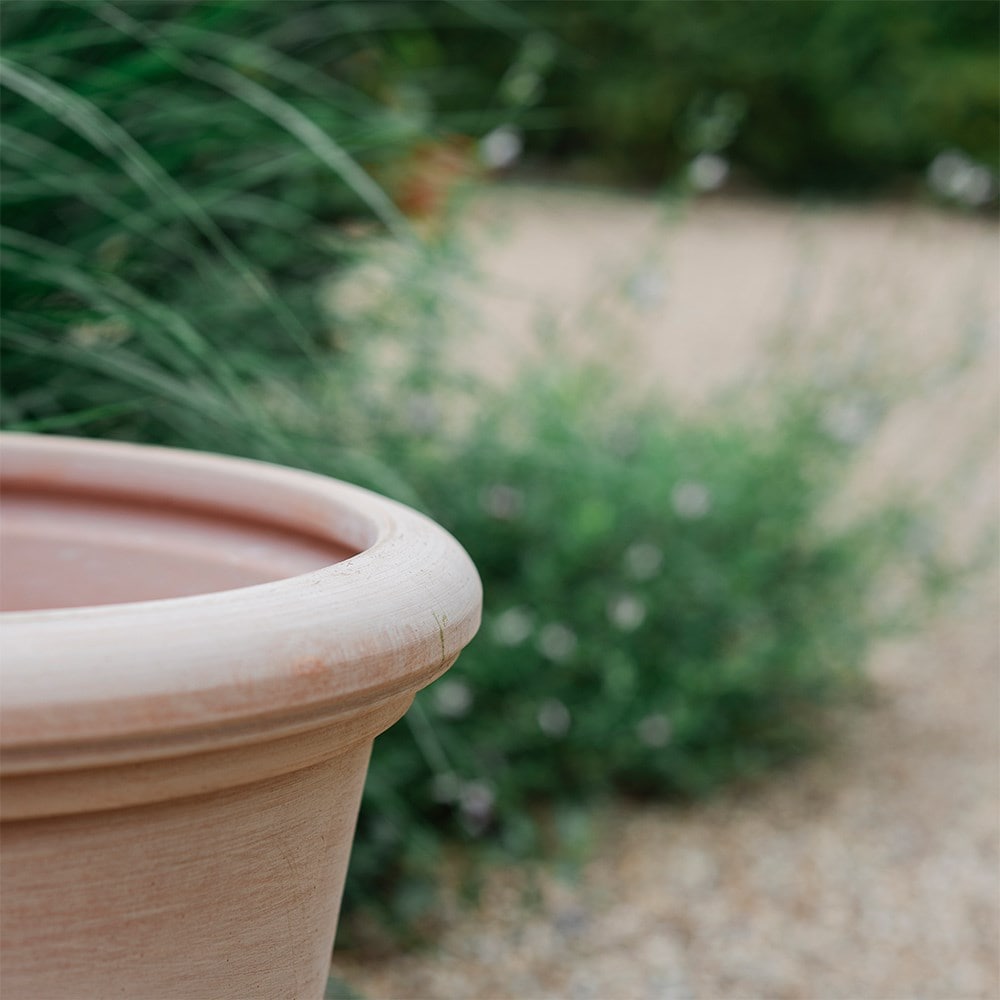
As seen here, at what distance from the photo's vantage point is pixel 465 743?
204 cm

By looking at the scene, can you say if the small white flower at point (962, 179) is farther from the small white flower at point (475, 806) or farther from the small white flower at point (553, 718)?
the small white flower at point (475, 806)

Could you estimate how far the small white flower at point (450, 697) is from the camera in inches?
74.3

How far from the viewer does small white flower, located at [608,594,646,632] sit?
201 centimetres

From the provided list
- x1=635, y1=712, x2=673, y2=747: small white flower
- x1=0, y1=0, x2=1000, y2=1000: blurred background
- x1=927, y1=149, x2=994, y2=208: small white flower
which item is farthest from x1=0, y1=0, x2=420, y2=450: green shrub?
x1=927, y1=149, x2=994, y2=208: small white flower

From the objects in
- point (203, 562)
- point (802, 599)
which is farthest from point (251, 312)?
point (802, 599)

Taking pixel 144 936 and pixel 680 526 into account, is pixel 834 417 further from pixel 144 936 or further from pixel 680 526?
pixel 144 936

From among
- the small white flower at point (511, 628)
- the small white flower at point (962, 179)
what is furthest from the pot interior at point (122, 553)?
the small white flower at point (962, 179)

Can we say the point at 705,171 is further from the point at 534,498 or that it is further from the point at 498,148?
the point at 534,498

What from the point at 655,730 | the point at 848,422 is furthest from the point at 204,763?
the point at 848,422

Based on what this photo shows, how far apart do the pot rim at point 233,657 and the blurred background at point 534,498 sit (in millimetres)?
516

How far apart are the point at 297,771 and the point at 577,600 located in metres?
1.46

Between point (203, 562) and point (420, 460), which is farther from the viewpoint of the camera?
point (420, 460)

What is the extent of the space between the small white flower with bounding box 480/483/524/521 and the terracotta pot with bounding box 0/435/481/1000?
1188 millimetres

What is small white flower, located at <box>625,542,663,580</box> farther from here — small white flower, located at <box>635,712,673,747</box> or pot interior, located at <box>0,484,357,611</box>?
pot interior, located at <box>0,484,357,611</box>
